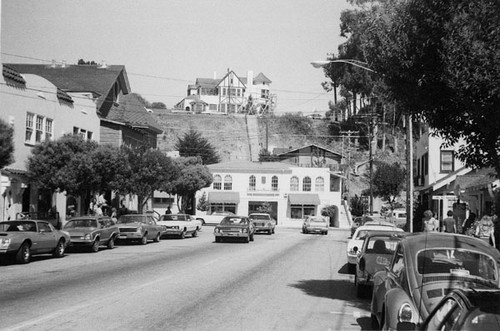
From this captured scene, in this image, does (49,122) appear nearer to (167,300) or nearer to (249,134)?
(167,300)

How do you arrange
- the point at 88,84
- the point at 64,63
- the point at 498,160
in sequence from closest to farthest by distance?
the point at 498,160 → the point at 88,84 → the point at 64,63

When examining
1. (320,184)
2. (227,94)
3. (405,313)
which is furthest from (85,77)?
(227,94)

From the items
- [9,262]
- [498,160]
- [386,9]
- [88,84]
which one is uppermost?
[88,84]

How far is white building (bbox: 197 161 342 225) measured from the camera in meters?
72.2

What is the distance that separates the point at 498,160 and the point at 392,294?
15.0 feet

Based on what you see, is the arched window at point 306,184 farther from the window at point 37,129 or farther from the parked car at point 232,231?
the window at point 37,129

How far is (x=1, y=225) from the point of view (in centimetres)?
2016

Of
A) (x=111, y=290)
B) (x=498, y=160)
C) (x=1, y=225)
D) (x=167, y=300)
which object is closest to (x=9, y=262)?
(x=1, y=225)

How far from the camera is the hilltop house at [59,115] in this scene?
97.7ft

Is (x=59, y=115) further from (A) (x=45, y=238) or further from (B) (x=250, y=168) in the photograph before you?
(B) (x=250, y=168)

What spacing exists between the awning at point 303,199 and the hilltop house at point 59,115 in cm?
2224

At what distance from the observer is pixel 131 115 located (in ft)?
167

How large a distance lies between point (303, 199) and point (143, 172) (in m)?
37.5

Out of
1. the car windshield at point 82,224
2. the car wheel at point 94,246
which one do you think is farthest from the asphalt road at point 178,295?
the car windshield at point 82,224
